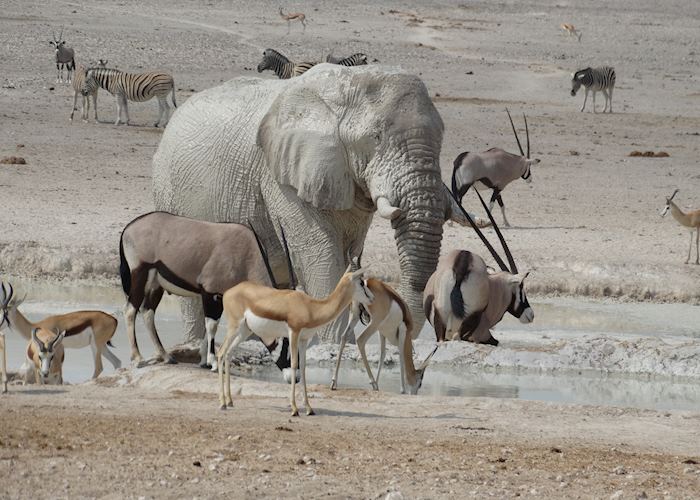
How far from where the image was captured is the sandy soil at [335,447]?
261 inches

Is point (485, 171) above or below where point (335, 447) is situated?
below

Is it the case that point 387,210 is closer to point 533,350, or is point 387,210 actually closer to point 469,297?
point 469,297

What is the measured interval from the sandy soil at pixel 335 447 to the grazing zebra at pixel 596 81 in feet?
71.7

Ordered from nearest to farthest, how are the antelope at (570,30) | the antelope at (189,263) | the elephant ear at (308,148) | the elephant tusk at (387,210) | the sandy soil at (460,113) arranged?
the antelope at (189,263), the elephant tusk at (387,210), the elephant ear at (308,148), the sandy soil at (460,113), the antelope at (570,30)

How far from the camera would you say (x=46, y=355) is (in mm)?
9680

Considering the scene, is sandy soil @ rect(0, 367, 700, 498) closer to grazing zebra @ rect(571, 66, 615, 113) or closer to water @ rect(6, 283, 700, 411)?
water @ rect(6, 283, 700, 411)

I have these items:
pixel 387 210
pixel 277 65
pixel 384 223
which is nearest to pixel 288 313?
pixel 387 210

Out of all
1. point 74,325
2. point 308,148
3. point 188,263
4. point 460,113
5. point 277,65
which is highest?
point 308,148

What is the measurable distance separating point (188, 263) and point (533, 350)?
3261 mm

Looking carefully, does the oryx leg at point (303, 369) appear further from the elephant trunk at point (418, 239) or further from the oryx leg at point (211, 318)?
the elephant trunk at point (418, 239)

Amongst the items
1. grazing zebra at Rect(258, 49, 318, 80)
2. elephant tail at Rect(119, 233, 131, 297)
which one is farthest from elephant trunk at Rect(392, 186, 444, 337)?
grazing zebra at Rect(258, 49, 318, 80)

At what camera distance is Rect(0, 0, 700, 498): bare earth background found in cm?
693

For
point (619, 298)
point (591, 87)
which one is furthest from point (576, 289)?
point (591, 87)

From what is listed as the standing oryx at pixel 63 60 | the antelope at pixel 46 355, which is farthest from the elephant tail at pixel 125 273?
the standing oryx at pixel 63 60
